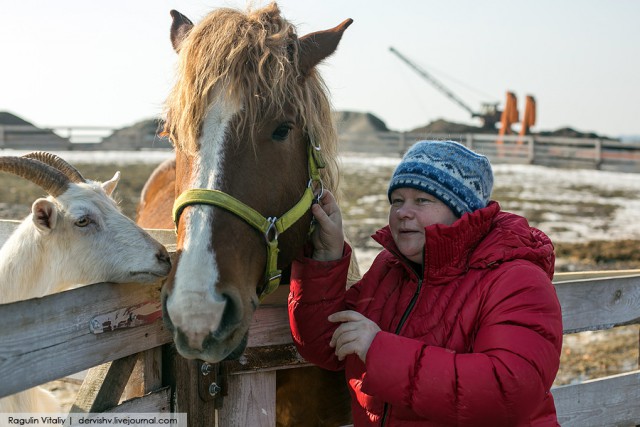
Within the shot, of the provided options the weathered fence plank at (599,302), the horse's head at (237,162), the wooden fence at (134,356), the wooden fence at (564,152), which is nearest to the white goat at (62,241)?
the wooden fence at (134,356)

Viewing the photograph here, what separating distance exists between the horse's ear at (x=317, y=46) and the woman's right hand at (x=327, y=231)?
1.64 ft

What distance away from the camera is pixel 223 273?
1928 mm

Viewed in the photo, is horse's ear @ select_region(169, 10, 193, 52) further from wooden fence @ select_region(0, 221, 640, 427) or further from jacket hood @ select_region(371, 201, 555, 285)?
jacket hood @ select_region(371, 201, 555, 285)

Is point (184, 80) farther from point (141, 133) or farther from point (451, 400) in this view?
point (141, 133)

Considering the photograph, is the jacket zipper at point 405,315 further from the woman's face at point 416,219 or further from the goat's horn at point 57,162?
the goat's horn at point 57,162

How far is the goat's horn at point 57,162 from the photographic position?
9.82 ft

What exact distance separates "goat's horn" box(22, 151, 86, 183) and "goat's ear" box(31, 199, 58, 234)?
0.25 meters

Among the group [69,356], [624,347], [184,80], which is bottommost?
[624,347]

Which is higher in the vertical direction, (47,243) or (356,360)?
(47,243)

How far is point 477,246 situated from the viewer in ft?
7.43

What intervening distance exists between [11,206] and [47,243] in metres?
12.0

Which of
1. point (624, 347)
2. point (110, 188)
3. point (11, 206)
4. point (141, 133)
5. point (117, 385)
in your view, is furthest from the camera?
point (141, 133)

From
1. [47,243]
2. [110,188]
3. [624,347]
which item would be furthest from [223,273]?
[624,347]


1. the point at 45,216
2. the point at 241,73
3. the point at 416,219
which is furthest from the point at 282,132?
the point at 45,216
